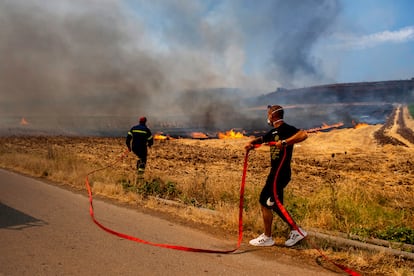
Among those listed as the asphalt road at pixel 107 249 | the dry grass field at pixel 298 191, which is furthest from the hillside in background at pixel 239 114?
the asphalt road at pixel 107 249

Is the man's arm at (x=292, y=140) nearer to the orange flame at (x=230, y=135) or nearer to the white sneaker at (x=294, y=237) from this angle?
the white sneaker at (x=294, y=237)

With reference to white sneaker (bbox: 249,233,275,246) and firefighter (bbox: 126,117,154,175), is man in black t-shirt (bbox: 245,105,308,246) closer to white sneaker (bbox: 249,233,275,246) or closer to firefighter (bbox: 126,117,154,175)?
white sneaker (bbox: 249,233,275,246)

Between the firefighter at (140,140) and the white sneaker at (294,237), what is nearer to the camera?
the white sneaker at (294,237)

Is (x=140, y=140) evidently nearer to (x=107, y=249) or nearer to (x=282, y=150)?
(x=107, y=249)

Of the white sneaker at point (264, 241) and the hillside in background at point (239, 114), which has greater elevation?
the hillside in background at point (239, 114)

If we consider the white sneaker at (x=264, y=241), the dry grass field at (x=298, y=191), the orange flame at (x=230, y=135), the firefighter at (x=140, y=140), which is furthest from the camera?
the orange flame at (x=230, y=135)

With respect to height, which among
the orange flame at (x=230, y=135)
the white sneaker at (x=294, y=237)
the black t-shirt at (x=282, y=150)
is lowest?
the white sneaker at (x=294, y=237)

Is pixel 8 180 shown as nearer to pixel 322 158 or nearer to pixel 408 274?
pixel 408 274

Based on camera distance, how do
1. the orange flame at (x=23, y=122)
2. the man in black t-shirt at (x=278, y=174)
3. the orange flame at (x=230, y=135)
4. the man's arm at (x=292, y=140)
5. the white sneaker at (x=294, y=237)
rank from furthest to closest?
the orange flame at (x=23, y=122), the orange flame at (x=230, y=135), the white sneaker at (x=294, y=237), the man in black t-shirt at (x=278, y=174), the man's arm at (x=292, y=140)

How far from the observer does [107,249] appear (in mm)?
4559

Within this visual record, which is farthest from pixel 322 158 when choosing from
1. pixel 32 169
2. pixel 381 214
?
pixel 32 169

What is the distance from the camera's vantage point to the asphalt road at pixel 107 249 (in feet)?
13.1

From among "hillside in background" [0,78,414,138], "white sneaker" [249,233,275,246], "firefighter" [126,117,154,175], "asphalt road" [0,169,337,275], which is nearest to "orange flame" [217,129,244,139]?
"hillside in background" [0,78,414,138]

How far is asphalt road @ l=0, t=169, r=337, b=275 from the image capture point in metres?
3.99
